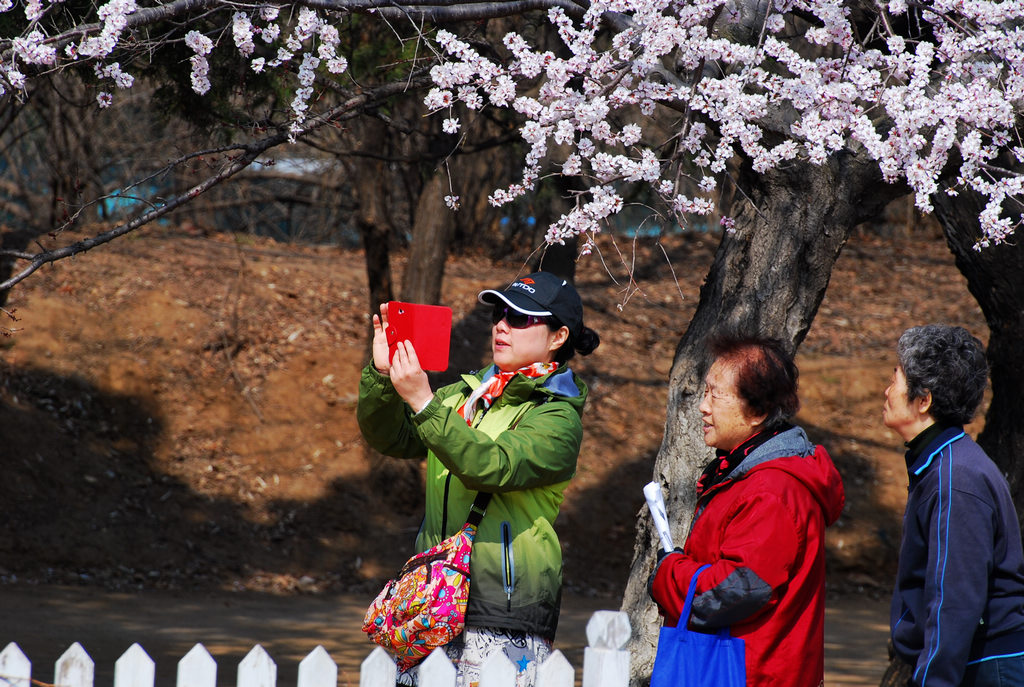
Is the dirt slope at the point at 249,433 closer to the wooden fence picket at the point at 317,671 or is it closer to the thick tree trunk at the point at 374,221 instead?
the thick tree trunk at the point at 374,221

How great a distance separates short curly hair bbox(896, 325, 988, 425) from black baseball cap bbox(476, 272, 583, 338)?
0.89 meters

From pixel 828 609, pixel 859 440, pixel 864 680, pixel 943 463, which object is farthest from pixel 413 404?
pixel 859 440

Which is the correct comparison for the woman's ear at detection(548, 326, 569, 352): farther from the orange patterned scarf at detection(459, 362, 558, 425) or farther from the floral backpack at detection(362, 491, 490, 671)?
the floral backpack at detection(362, 491, 490, 671)

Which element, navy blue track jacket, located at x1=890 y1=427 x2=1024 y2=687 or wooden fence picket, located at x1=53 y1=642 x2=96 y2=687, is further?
wooden fence picket, located at x1=53 y1=642 x2=96 y2=687

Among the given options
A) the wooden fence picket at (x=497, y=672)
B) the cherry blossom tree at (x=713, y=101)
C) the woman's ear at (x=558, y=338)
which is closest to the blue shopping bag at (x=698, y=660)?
the wooden fence picket at (x=497, y=672)

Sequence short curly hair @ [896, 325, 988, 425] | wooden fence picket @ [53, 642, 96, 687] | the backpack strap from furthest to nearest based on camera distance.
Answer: the backpack strap < wooden fence picket @ [53, 642, 96, 687] < short curly hair @ [896, 325, 988, 425]

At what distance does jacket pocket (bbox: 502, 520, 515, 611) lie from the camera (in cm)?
279

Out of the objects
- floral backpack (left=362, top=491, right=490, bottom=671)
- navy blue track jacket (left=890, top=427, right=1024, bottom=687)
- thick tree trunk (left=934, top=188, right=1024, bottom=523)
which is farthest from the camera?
thick tree trunk (left=934, top=188, right=1024, bottom=523)

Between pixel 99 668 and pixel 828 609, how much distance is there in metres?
6.02

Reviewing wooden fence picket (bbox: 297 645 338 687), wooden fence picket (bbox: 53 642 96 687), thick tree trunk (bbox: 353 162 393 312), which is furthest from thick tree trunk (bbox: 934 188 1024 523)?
thick tree trunk (bbox: 353 162 393 312)

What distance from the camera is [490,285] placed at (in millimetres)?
13234

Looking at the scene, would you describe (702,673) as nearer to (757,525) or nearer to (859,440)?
(757,525)

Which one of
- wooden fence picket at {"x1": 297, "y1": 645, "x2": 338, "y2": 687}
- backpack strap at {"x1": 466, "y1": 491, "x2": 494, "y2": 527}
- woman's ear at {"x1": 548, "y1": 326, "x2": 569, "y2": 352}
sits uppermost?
woman's ear at {"x1": 548, "y1": 326, "x2": 569, "y2": 352}

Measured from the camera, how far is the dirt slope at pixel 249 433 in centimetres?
863
